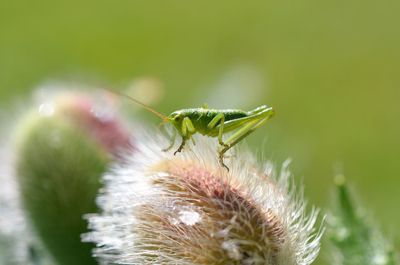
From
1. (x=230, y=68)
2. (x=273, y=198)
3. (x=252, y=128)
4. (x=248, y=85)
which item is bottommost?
(x=273, y=198)

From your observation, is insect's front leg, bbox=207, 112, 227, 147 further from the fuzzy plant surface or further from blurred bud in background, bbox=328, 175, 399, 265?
blurred bud in background, bbox=328, 175, 399, 265

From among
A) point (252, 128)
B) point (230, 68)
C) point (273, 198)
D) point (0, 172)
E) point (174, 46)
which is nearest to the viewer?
point (273, 198)

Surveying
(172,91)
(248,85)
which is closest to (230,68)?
(172,91)

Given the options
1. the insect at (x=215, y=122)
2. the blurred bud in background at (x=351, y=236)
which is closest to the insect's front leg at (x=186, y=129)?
the insect at (x=215, y=122)

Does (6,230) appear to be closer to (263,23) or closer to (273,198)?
(273,198)

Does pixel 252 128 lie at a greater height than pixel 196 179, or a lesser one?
greater
